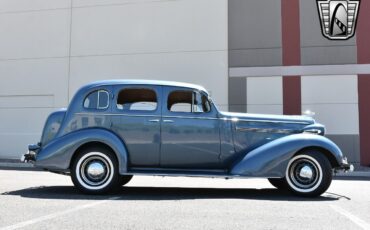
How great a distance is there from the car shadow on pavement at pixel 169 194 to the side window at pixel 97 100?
1473mm

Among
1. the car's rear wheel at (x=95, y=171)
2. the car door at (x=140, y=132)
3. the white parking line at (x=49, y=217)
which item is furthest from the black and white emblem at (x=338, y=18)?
the white parking line at (x=49, y=217)

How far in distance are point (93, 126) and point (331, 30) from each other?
12020 millimetres

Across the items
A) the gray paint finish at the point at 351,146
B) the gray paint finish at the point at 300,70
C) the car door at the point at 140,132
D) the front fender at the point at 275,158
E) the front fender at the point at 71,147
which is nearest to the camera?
the front fender at the point at 275,158

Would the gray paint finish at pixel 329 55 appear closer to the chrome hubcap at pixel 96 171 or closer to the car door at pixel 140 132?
the car door at pixel 140 132

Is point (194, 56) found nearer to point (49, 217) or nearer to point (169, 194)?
point (169, 194)

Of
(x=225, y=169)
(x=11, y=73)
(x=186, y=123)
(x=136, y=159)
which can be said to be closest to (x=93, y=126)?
(x=136, y=159)

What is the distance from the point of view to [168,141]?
658cm

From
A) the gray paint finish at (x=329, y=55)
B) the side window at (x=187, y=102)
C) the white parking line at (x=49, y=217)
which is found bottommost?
the white parking line at (x=49, y=217)

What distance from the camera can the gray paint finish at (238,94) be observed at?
15672mm

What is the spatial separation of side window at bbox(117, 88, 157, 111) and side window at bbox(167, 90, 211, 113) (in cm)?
29

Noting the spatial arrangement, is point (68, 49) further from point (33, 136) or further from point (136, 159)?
point (136, 159)

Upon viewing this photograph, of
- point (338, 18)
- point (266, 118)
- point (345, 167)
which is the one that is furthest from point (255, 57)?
point (345, 167)

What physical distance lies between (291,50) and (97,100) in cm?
1077

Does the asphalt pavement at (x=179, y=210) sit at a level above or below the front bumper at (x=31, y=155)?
below
